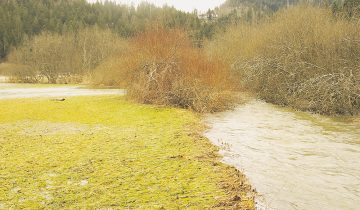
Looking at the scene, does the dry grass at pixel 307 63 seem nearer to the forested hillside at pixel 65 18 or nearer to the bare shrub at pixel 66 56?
the bare shrub at pixel 66 56

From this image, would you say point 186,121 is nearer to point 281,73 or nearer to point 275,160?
point 275,160

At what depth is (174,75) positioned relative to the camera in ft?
53.5

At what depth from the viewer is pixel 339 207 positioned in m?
5.18

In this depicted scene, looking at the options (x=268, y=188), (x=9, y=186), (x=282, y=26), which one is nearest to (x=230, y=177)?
(x=268, y=188)

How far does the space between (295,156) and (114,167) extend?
401 centimetres

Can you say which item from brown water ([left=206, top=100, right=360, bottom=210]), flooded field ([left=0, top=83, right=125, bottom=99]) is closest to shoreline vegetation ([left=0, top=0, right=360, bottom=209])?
brown water ([left=206, top=100, right=360, bottom=210])

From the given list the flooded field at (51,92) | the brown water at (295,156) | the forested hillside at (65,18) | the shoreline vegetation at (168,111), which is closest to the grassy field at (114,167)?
the shoreline vegetation at (168,111)

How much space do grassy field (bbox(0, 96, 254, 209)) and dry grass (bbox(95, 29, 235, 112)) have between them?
3.39 metres

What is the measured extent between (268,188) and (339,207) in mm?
1095

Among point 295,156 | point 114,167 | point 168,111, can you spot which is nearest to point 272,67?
point 168,111

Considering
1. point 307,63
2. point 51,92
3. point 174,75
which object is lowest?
point 51,92

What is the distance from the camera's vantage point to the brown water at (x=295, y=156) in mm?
5543

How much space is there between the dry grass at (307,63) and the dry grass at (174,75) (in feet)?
9.30

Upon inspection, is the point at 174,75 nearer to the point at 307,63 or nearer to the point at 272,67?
the point at 272,67
